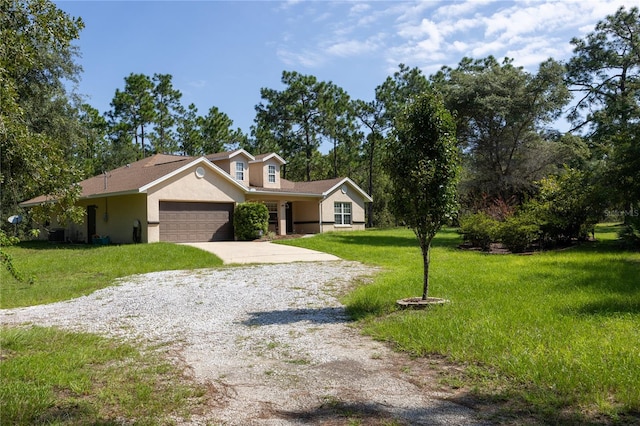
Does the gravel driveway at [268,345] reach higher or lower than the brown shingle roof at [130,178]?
lower

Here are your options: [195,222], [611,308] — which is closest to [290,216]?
[195,222]

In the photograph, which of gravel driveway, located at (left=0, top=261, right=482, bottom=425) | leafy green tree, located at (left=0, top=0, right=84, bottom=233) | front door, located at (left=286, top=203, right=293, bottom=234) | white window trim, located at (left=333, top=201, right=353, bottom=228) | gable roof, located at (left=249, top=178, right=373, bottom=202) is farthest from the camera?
front door, located at (left=286, top=203, right=293, bottom=234)

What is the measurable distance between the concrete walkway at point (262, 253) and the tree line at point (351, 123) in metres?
3.56

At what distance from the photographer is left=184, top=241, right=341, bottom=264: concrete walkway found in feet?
58.1

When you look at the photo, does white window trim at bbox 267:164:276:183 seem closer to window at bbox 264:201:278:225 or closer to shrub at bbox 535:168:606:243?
window at bbox 264:201:278:225

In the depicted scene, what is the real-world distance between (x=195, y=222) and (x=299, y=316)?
1629 centimetres

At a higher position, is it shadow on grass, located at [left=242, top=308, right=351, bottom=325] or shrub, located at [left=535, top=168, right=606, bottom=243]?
shrub, located at [left=535, top=168, right=606, bottom=243]

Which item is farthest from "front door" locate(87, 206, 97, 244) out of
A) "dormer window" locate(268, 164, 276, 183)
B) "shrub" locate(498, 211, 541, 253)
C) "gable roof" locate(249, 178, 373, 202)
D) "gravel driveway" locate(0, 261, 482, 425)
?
"shrub" locate(498, 211, 541, 253)

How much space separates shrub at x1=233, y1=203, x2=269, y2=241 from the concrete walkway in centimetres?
239

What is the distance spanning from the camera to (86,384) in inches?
190

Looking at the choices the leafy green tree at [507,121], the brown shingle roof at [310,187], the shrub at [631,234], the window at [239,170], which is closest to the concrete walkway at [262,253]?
the window at [239,170]

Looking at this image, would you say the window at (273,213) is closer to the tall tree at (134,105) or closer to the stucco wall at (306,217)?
the stucco wall at (306,217)

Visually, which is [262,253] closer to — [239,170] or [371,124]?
[239,170]

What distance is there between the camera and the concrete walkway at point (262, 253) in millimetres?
17703
